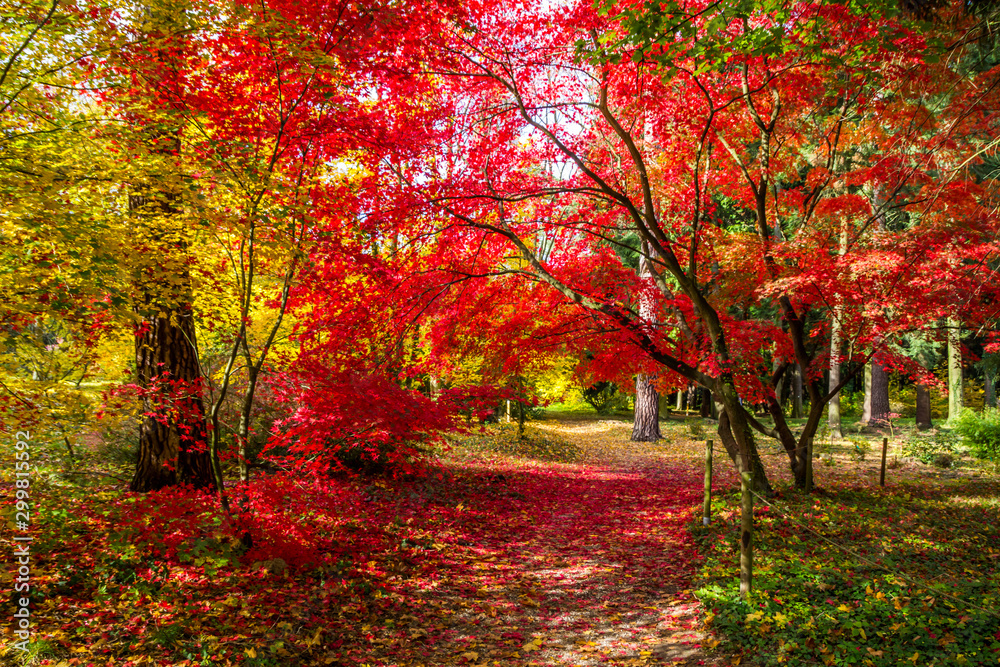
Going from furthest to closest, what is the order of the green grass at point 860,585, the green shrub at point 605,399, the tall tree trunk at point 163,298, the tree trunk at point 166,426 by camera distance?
the green shrub at point 605,399
the tree trunk at point 166,426
the tall tree trunk at point 163,298
the green grass at point 860,585

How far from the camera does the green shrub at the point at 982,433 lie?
45.1 feet

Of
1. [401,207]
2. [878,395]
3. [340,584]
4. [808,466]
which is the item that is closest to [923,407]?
[878,395]

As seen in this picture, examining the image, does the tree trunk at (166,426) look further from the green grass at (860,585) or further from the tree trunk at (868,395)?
the tree trunk at (868,395)

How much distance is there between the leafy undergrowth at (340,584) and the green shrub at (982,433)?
36.8 feet

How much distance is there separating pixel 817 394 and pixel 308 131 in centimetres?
877

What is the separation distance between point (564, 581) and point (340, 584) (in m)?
2.71

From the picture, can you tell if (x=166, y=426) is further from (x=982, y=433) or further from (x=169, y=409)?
(x=982, y=433)

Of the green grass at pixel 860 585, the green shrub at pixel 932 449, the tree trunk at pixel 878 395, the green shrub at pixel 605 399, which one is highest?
the tree trunk at pixel 878 395

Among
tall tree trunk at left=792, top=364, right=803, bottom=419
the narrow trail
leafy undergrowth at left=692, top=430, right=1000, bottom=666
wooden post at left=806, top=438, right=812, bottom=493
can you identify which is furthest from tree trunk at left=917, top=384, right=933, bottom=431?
wooden post at left=806, top=438, right=812, bottom=493

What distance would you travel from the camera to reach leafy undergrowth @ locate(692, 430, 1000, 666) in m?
4.07

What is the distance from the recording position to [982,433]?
1418cm

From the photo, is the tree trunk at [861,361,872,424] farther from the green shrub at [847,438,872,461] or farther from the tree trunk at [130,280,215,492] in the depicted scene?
the tree trunk at [130,280,215,492]

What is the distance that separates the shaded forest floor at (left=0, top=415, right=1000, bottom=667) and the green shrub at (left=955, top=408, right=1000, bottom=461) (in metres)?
6.47

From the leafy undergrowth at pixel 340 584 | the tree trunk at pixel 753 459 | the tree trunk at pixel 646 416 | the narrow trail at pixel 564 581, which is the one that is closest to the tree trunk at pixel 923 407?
the tree trunk at pixel 646 416
